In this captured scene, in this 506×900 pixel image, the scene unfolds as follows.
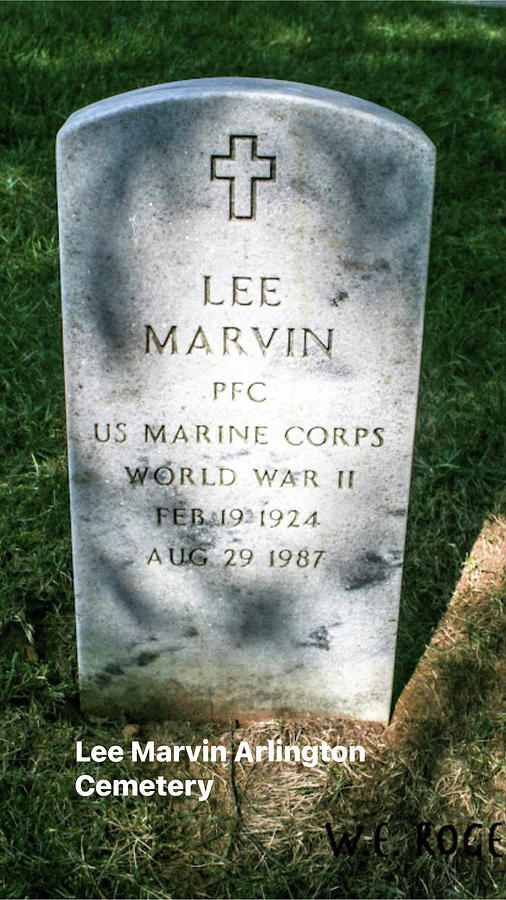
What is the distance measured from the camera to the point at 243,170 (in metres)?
1.83

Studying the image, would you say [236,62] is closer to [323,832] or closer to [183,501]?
[183,501]

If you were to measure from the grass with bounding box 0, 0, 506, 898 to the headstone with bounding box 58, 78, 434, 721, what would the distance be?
0.19m

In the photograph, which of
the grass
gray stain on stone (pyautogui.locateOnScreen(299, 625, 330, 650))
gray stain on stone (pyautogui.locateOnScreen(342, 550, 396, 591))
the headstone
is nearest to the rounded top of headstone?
the headstone

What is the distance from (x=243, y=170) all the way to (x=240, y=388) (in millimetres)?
443

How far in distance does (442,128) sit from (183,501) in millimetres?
3440

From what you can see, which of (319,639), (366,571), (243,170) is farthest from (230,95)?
(319,639)

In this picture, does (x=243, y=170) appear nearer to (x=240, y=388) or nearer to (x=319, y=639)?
(x=240, y=388)

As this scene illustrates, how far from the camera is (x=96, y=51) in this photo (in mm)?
5008

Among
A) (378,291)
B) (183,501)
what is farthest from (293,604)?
(378,291)

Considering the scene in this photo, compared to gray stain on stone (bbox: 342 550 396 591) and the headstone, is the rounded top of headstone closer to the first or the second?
the headstone

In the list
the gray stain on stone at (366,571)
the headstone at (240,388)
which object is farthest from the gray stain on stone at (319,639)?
the gray stain on stone at (366,571)

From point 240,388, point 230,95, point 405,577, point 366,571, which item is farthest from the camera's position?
point 405,577

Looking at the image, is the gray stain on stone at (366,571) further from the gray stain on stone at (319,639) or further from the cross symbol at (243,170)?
the cross symbol at (243,170)

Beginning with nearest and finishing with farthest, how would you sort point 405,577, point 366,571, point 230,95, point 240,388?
point 230,95, point 240,388, point 366,571, point 405,577
